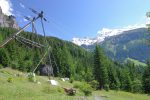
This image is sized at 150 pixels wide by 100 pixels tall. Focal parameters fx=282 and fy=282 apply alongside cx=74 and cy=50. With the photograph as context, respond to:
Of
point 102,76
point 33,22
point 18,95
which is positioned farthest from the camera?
point 102,76

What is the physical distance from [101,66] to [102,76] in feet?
11.5

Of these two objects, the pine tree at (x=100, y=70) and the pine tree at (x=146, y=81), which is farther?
the pine tree at (x=146, y=81)

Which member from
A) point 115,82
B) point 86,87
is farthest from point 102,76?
point 86,87

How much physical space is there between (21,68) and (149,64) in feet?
182

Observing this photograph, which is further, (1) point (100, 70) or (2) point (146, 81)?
(2) point (146, 81)

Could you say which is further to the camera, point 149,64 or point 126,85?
point 126,85

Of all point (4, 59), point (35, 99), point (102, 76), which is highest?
point (4, 59)

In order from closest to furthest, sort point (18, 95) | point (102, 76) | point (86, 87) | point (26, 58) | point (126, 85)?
point (18, 95) → point (86, 87) → point (102, 76) → point (126, 85) → point (26, 58)

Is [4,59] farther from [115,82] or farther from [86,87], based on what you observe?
[86,87]

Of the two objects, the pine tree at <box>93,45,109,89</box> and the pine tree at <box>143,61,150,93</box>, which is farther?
the pine tree at <box>143,61,150,93</box>

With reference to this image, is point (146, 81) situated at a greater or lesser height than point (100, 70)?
lesser

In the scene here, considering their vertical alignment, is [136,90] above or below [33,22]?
below

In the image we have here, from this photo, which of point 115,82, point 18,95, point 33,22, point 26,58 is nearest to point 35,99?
point 18,95

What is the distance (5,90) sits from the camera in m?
33.5
